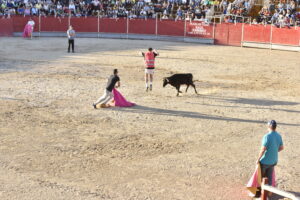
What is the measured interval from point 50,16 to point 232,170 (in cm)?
2936

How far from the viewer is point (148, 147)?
10.6 m

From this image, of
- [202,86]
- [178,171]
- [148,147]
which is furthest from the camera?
[202,86]

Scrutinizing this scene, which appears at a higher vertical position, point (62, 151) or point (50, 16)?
point (50, 16)

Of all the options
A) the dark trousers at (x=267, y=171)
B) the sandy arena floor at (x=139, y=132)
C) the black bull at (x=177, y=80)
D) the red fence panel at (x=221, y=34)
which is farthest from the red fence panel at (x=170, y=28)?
the dark trousers at (x=267, y=171)

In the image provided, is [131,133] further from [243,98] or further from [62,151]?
[243,98]

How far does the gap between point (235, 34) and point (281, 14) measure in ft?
12.5

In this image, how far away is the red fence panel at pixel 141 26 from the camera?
118ft

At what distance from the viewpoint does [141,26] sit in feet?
118

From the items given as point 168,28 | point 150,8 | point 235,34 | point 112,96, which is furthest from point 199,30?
point 112,96

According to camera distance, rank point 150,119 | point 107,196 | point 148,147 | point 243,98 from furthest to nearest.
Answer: point 243,98 → point 150,119 → point 148,147 → point 107,196

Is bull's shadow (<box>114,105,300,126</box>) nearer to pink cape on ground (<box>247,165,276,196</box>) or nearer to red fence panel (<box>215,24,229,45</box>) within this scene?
pink cape on ground (<box>247,165,276,196</box>)

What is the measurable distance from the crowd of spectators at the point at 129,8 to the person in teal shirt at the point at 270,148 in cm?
2878

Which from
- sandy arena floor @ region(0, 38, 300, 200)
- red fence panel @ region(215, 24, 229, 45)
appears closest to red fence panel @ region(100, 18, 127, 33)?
red fence panel @ region(215, 24, 229, 45)

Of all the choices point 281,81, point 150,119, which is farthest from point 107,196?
point 281,81
